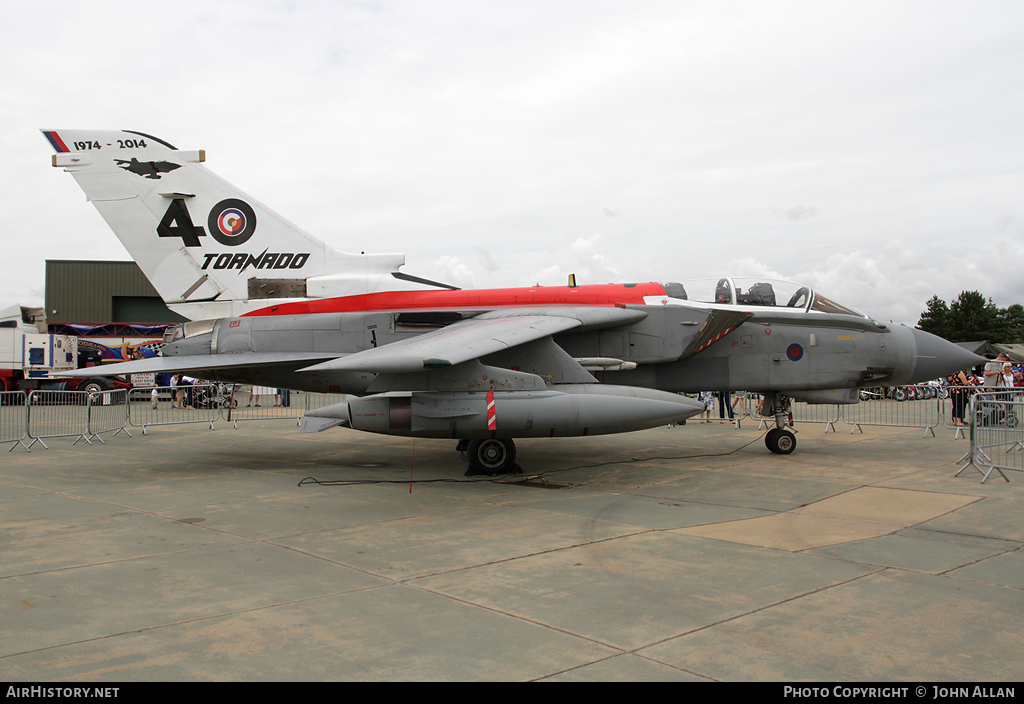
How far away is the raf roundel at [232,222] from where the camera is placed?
10.6 meters

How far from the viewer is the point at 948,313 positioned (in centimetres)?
7312

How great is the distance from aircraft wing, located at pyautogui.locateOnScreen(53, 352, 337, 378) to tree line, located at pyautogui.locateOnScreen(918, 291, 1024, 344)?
233ft

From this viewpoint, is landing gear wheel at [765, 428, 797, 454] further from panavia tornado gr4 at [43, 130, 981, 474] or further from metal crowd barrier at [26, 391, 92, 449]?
metal crowd barrier at [26, 391, 92, 449]

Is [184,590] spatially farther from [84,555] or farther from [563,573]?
[563,573]

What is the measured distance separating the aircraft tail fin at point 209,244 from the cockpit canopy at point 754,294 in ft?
13.7

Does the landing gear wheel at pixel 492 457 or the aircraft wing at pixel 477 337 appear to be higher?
the aircraft wing at pixel 477 337

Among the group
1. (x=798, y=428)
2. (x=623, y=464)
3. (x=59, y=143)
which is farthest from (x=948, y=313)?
(x=59, y=143)

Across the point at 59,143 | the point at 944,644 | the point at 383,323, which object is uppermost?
the point at 59,143

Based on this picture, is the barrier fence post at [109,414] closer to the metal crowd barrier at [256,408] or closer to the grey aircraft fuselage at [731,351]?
the metal crowd barrier at [256,408]

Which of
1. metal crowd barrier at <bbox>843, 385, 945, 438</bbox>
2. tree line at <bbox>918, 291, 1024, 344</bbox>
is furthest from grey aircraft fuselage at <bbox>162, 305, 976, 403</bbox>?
tree line at <bbox>918, 291, 1024, 344</bbox>

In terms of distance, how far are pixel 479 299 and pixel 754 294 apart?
13.6 feet

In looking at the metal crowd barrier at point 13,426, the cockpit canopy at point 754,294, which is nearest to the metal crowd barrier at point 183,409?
the metal crowd barrier at point 13,426

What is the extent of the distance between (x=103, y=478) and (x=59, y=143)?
519 cm

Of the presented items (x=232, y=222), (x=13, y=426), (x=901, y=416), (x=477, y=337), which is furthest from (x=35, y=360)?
(x=901, y=416)
